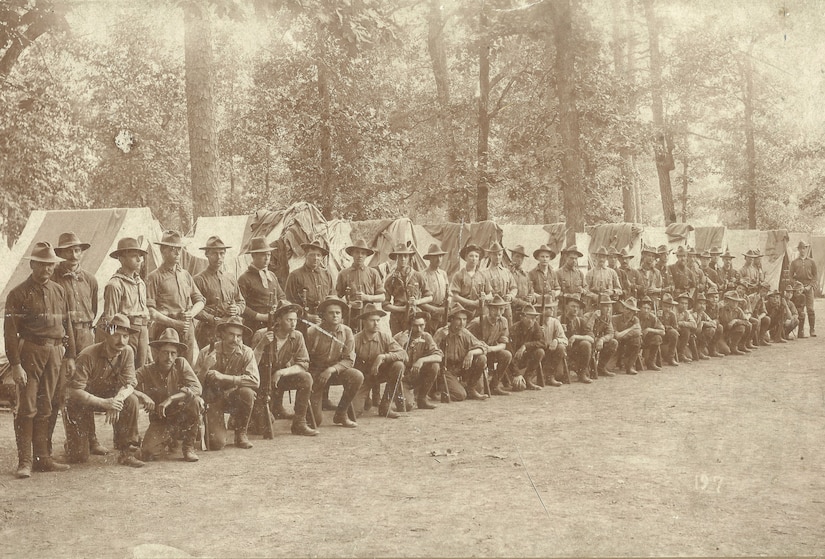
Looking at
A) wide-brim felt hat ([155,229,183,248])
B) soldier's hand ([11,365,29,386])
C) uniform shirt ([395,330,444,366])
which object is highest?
wide-brim felt hat ([155,229,183,248])

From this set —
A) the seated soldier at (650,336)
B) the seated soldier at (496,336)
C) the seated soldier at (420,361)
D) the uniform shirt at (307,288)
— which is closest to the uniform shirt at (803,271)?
the seated soldier at (650,336)

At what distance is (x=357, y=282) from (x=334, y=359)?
1951 millimetres

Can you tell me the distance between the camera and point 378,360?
397 inches

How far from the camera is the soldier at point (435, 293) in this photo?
12304mm

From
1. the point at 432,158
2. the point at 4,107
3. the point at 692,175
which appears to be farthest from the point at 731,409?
the point at 692,175

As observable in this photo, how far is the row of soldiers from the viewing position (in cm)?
754

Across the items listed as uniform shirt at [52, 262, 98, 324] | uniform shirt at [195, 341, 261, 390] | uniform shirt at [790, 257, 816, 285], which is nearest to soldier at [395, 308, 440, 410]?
uniform shirt at [195, 341, 261, 390]

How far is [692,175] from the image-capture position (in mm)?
31125

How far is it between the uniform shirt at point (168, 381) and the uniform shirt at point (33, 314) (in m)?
0.87

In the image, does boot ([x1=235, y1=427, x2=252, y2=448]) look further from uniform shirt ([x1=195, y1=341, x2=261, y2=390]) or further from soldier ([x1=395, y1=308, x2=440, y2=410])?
soldier ([x1=395, y1=308, x2=440, y2=410])

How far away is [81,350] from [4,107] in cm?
654

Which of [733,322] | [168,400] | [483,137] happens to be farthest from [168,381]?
[483,137]

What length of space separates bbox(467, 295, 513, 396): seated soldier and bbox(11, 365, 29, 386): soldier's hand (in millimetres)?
6230

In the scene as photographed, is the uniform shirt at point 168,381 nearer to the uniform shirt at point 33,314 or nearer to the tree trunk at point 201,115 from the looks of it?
the uniform shirt at point 33,314
